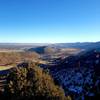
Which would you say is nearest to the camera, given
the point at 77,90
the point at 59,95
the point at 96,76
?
the point at 59,95

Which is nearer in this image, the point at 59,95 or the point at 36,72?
the point at 59,95

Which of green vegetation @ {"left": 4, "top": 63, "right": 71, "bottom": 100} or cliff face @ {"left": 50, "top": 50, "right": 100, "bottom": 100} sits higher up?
green vegetation @ {"left": 4, "top": 63, "right": 71, "bottom": 100}

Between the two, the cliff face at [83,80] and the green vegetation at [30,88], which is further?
the cliff face at [83,80]

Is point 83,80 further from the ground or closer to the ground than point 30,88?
closer to the ground

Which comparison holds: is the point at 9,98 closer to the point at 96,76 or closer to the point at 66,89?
the point at 66,89

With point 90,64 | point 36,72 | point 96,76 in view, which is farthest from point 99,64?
point 36,72

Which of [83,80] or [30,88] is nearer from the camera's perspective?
[30,88]

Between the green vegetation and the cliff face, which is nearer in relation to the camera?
the green vegetation

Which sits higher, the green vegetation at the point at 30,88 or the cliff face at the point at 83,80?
the green vegetation at the point at 30,88
